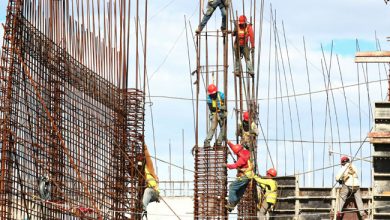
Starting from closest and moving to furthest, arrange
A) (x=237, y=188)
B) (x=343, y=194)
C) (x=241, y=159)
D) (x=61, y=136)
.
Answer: (x=61, y=136) → (x=241, y=159) → (x=237, y=188) → (x=343, y=194)

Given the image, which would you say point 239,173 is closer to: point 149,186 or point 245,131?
point 149,186

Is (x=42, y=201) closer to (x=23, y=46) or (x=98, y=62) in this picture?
(x=23, y=46)

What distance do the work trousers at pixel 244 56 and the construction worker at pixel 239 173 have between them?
114 inches

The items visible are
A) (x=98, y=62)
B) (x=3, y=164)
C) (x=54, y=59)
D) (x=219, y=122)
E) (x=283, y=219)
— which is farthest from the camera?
(x=283, y=219)

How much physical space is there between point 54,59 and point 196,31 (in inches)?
257

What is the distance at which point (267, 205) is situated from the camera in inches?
1219

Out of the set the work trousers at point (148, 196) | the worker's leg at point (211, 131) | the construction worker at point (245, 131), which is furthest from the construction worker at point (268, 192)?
the work trousers at point (148, 196)

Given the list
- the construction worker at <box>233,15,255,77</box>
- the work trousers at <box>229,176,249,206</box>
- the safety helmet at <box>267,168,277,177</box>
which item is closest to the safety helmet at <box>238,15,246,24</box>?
the construction worker at <box>233,15,255,77</box>

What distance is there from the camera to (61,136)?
79.1 ft

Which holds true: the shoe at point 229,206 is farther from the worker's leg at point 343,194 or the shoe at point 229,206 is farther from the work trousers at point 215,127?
the worker's leg at point 343,194

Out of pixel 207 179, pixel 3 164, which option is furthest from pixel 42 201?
pixel 207 179

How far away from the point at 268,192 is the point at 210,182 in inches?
63.7

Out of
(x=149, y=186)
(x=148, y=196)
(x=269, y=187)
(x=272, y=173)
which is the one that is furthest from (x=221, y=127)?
(x=148, y=196)

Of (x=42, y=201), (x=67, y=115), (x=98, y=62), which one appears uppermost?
(x=98, y=62)
